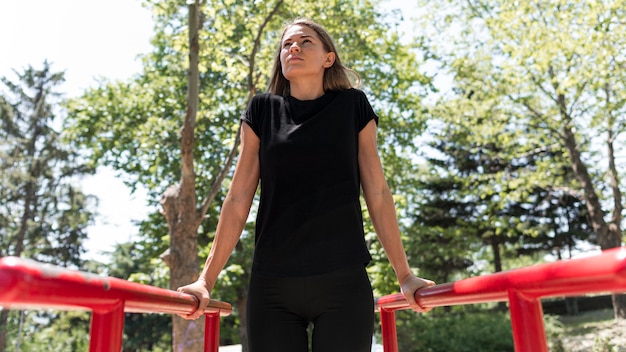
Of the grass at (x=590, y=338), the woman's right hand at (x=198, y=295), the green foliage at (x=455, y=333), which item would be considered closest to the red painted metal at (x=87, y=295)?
the woman's right hand at (x=198, y=295)

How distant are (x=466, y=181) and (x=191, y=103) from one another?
33.5ft

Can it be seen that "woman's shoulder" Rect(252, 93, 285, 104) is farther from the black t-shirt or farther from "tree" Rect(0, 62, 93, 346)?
"tree" Rect(0, 62, 93, 346)

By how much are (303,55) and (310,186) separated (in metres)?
0.60

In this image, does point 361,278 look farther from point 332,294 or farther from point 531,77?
point 531,77

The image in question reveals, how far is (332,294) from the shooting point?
1.68 m

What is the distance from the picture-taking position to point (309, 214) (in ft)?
5.77

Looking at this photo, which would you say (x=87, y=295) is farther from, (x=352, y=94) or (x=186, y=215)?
(x=186, y=215)

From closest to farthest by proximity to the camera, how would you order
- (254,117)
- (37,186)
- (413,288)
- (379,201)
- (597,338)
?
(413,288) → (379,201) → (254,117) → (597,338) → (37,186)

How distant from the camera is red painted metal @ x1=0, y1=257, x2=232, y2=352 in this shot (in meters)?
0.75

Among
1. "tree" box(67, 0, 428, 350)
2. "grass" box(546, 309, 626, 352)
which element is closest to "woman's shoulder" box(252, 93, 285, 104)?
"tree" box(67, 0, 428, 350)

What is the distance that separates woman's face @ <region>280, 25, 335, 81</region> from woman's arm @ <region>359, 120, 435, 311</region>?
0.33 m

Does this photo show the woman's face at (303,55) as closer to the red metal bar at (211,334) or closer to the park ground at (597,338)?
the red metal bar at (211,334)

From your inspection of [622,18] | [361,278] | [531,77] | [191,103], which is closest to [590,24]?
[622,18]

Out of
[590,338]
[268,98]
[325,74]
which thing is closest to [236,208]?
[268,98]
